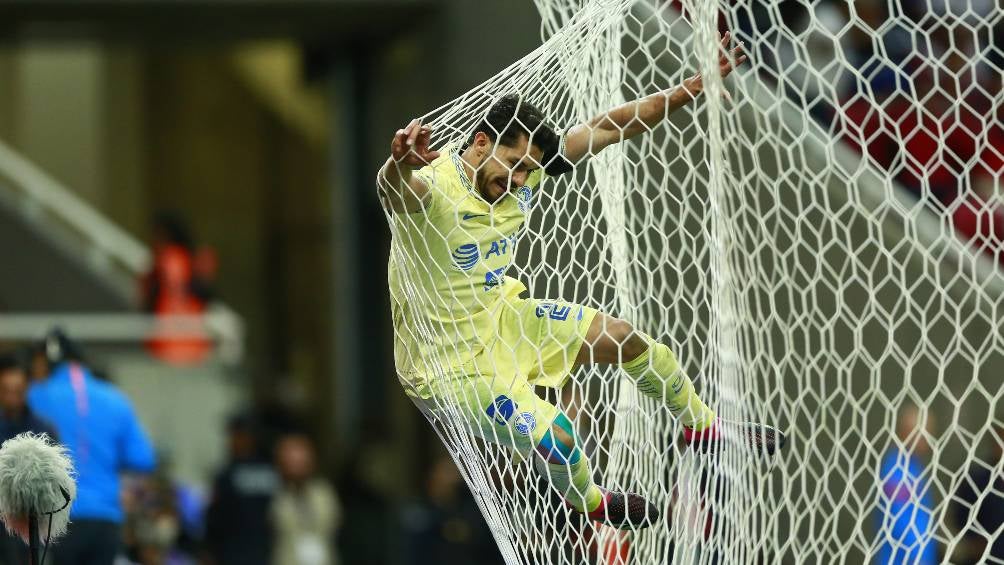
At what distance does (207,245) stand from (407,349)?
1767 cm

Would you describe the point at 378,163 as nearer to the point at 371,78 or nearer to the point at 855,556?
the point at 371,78

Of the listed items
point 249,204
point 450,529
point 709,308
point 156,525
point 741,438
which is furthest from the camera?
point 249,204

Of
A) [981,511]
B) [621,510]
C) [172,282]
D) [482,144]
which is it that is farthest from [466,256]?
[172,282]

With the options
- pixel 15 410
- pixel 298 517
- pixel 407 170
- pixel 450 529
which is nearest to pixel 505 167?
pixel 407 170

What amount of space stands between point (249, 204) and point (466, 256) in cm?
1848

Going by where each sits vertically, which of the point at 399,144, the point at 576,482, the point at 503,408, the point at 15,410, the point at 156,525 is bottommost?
the point at 156,525

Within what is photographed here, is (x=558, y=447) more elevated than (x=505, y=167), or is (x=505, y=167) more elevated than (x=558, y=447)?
(x=505, y=167)

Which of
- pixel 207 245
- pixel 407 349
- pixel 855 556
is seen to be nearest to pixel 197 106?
pixel 207 245

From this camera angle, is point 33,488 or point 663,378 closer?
point 33,488

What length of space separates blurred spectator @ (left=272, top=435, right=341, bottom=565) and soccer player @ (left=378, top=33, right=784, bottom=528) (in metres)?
5.56

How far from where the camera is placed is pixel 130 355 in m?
14.4

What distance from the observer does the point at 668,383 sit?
6.18m

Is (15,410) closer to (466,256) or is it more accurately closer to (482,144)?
(466,256)

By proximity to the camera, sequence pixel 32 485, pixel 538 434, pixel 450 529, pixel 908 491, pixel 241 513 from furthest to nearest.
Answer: pixel 450 529 < pixel 241 513 < pixel 908 491 < pixel 538 434 < pixel 32 485
